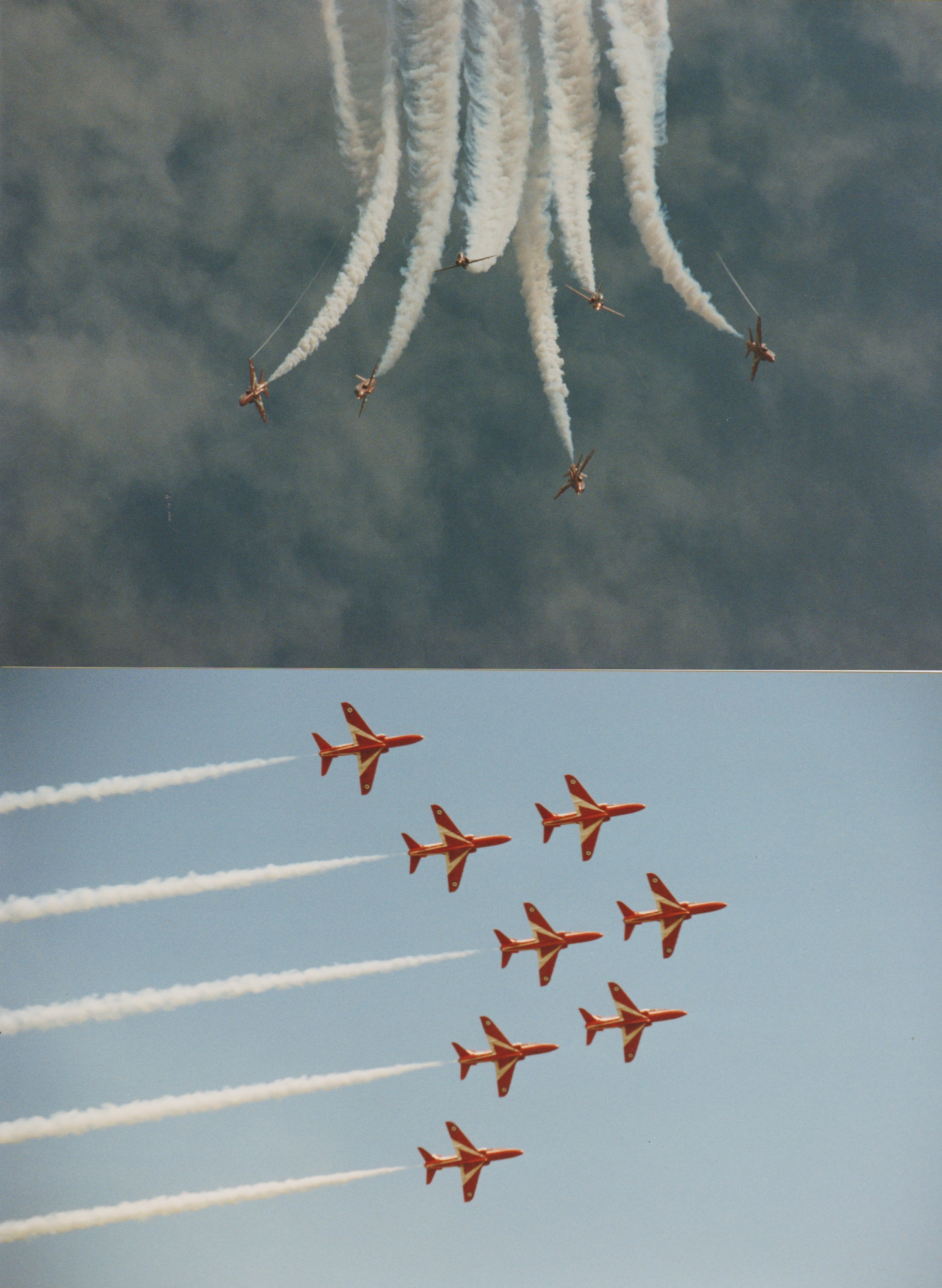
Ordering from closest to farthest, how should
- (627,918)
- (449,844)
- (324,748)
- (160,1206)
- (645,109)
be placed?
(160,1206), (324,748), (645,109), (449,844), (627,918)

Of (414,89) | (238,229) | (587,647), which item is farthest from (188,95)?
(587,647)

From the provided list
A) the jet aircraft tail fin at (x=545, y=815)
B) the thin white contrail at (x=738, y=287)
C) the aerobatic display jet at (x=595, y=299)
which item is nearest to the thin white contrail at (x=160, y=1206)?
the jet aircraft tail fin at (x=545, y=815)

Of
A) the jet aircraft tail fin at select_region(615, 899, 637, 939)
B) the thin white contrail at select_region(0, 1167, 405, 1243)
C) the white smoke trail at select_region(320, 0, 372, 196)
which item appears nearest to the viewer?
the thin white contrail at select_region(0, 1167, 405, 1243)

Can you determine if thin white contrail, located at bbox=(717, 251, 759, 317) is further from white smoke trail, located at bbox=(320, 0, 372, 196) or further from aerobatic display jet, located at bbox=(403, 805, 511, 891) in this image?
aerobatic display jet, located at bbox=(403, 805, 511, 891)

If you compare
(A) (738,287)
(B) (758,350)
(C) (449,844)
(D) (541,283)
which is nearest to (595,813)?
(C) (449,844)

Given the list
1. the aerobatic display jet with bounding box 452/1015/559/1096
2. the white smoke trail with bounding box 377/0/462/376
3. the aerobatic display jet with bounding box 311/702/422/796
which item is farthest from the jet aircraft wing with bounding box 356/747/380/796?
the white smoke trail with bounding box 377/0/462/376

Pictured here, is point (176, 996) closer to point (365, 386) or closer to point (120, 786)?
point (120, 786)

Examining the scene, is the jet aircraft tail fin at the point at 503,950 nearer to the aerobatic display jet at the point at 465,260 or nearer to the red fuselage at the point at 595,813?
the red fuselage at the point at 595,813
